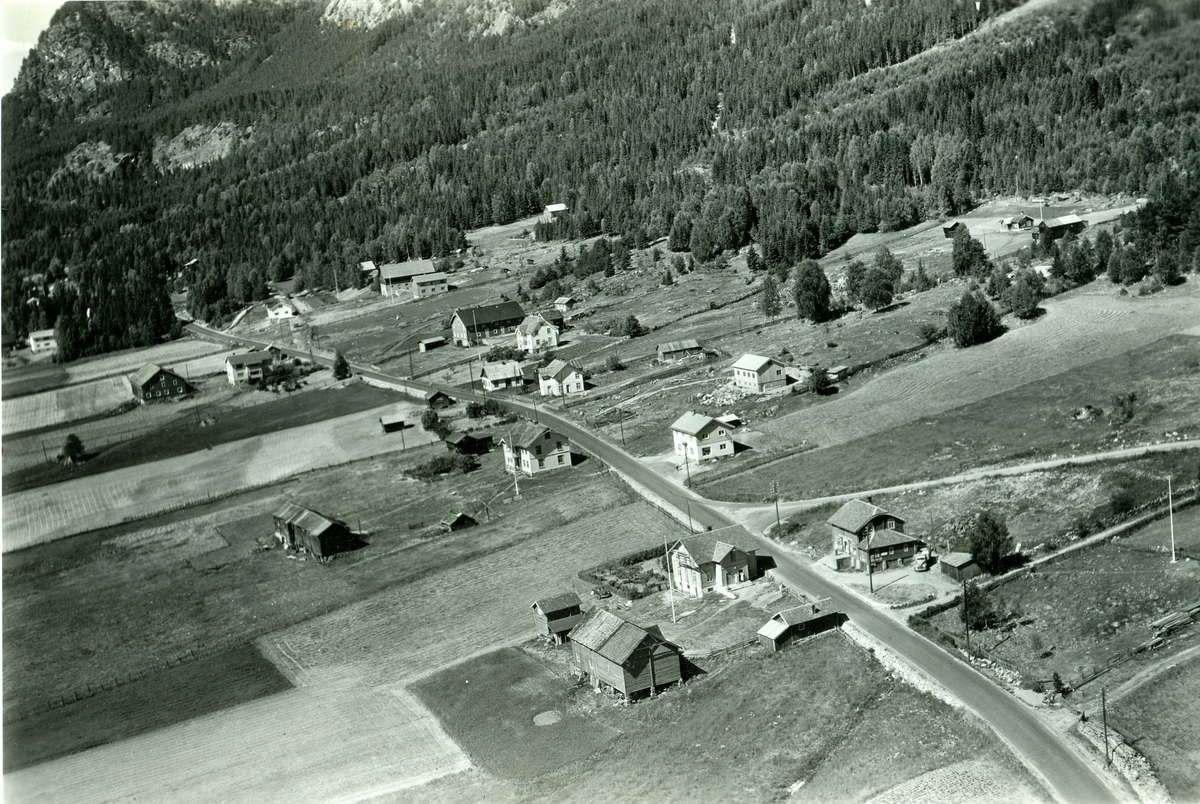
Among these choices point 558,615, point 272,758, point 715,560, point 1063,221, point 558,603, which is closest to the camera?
point 272,758

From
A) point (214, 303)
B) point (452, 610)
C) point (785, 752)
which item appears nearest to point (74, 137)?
point (214, 303)

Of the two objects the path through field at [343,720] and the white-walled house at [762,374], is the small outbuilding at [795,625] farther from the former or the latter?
the white-walled house at [762,374]

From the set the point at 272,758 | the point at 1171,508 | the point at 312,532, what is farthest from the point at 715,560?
the point at 312,532

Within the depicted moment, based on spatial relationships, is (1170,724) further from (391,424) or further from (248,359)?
(248,359)

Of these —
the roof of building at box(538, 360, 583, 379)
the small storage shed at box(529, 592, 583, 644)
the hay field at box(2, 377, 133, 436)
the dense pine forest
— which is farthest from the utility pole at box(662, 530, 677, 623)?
the hay field at box(2, 377, 133, 436)

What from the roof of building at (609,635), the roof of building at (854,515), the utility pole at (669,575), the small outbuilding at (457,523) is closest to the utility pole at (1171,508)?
the roof of building at (854,515)

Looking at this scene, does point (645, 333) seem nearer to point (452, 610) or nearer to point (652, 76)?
point (452, 610)
